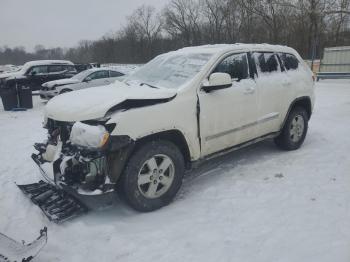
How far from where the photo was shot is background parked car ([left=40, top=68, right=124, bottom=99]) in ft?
42.9

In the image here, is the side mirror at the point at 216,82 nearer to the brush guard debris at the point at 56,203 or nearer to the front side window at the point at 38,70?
the brush guard debris at the point at 56,203

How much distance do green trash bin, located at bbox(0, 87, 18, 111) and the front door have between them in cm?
1022

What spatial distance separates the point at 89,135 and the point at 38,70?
1468 cm

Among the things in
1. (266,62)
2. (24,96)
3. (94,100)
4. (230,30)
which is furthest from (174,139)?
(230,30)

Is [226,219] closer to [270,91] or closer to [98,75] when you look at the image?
[270,91]

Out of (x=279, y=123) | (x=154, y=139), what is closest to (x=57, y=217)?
(x=154, y=139)

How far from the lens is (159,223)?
147 inches

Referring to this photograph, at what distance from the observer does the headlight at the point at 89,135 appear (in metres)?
3.40

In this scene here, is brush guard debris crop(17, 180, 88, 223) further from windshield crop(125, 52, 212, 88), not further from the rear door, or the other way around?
the rear door

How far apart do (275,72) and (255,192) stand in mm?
2066

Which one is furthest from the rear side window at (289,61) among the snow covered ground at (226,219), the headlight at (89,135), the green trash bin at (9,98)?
the green trash bin at (9,98)

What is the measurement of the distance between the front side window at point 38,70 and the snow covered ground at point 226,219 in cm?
1205

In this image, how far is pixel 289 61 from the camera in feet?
19.0

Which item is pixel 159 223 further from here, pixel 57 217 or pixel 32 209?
pixel 32 209
